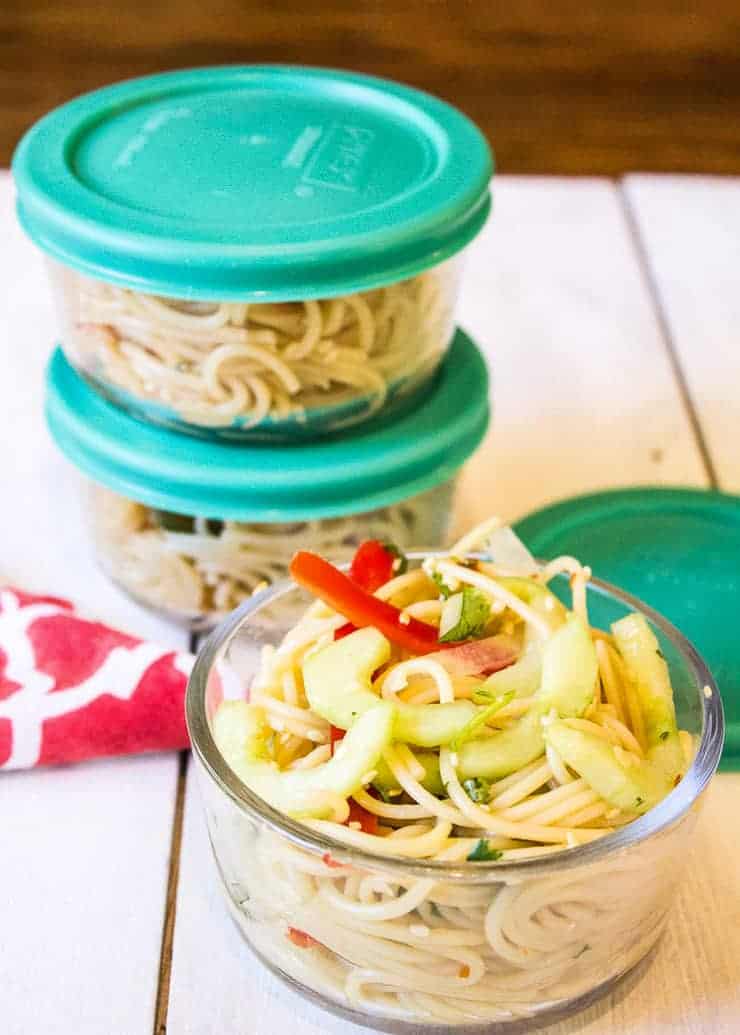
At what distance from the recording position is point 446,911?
56 cm

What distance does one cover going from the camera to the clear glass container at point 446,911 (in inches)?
21.9

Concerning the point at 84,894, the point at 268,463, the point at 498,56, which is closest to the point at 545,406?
the point at 268,463

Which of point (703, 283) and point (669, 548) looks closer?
point (669, 548)

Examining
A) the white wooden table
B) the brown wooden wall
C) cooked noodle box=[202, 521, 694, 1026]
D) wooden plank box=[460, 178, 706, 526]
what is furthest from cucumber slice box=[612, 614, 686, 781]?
the brown wooden wall

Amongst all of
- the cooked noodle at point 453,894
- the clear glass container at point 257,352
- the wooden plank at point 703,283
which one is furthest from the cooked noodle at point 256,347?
the wooden plank at point 703,283

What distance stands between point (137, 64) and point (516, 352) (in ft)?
3.65

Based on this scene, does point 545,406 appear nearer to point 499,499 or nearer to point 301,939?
point 499,499

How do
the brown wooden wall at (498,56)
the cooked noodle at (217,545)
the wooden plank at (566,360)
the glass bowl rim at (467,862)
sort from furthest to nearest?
the brown wooden wall at (498,56) < the wooden plank at (566,360) < the cooked noodle at (217,545) < the glass bowl rim at (467,862)

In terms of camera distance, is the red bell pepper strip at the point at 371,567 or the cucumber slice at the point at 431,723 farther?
the red bell pepper strip at the point at 371,567

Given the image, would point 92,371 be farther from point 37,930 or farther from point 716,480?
point 716,480

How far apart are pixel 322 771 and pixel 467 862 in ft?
0.25

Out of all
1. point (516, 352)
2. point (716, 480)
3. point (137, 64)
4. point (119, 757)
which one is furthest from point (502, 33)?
point (119, 757)

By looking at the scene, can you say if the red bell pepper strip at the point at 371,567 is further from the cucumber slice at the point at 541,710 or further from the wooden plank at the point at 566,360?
the wooden plank at the point at 566,360

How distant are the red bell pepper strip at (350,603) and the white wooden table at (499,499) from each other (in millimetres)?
171
